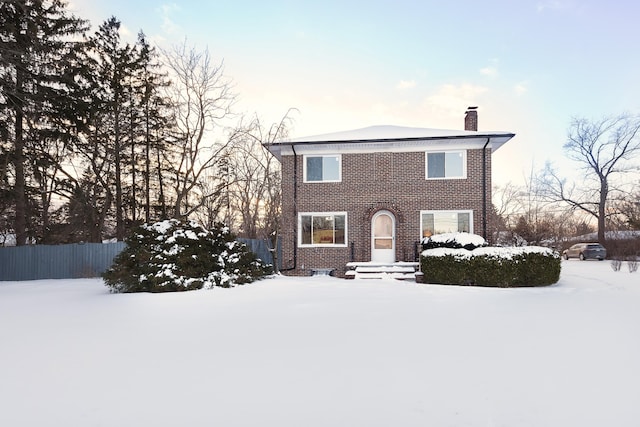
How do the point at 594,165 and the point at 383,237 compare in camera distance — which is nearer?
the point at 383,237

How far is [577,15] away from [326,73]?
904cm

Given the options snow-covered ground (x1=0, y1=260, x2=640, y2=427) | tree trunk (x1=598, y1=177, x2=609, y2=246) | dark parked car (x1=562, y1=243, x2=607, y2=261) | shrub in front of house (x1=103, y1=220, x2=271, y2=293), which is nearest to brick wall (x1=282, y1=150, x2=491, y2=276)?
shrub in front of house (x1=103, y1=220, x2=271, y2=293)

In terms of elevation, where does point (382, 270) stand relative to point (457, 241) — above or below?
below

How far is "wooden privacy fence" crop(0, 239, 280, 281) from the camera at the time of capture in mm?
15875

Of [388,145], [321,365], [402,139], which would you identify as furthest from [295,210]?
[321,365]

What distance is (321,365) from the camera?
4.05 metres

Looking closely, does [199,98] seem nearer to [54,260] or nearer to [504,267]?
[54,260]

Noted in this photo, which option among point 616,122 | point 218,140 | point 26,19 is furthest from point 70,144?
point 616,122

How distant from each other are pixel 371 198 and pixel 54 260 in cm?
1416

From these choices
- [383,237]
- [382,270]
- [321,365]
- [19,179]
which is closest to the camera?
[321,365]

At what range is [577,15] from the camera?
40.7 feet

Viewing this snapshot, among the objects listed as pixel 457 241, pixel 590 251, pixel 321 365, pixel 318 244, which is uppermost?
pixel 457 241

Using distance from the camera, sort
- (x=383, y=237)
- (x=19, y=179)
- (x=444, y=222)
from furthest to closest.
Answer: (x=19, y=179), (x=383, y=237), (x=444, y=222)

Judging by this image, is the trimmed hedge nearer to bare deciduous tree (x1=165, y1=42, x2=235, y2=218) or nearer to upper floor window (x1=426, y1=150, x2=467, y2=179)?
upper floor window (x1=426, y1=150, x2=467, y2=179)
